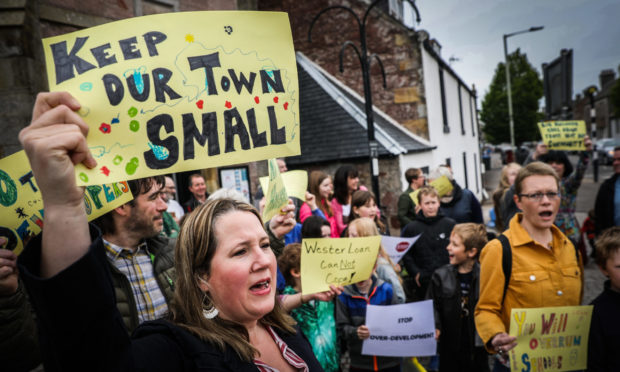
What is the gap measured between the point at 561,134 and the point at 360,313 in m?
4.65

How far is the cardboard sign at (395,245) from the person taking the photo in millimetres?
3928

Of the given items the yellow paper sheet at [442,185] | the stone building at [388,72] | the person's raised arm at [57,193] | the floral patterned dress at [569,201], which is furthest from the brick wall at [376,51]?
the person's raised arm at [57,193]

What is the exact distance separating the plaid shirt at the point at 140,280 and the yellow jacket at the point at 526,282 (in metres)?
2.00

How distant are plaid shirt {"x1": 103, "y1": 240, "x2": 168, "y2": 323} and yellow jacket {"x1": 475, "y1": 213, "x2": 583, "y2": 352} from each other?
78.8 inches

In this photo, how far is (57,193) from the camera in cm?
90

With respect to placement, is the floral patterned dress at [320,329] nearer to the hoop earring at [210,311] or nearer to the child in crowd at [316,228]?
the child in crowd at [316,228]

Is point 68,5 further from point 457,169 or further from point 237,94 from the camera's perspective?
point 457,169

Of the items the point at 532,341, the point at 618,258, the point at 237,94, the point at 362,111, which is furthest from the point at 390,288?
the point at 362,111

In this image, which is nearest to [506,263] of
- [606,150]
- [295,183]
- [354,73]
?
[295,183]

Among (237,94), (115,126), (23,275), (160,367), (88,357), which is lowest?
(160,367)

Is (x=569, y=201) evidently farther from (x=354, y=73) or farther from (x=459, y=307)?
(x=354, y=73)

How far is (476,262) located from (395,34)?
9886 mm

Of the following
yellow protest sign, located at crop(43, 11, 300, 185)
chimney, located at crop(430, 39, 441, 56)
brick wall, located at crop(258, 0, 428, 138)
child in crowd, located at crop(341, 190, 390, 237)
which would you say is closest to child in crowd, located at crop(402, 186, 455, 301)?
child in crowd, located at crop(341, 190, 390, 237)

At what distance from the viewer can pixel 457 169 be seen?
1708 cm
